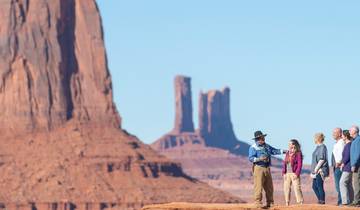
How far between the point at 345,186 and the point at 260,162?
6.53 ft

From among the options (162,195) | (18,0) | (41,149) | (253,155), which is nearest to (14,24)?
(18,0)

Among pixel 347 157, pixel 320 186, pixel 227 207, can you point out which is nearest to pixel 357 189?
pixel 347 157

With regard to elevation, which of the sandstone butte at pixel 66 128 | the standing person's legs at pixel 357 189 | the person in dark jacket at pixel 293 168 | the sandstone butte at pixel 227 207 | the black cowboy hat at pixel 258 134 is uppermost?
the sandstone butte at pixel 66 128

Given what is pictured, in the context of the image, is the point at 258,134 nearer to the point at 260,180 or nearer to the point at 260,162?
the point at 260,162

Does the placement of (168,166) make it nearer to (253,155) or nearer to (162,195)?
(162,195)

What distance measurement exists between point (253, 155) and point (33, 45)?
489ft

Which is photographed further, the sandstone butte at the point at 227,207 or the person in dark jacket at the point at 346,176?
the person in dark jacket at the point at 346,176

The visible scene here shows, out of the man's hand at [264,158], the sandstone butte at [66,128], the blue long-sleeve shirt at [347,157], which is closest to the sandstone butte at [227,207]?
the man's hand at [264,158]

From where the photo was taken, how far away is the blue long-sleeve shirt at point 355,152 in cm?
3142

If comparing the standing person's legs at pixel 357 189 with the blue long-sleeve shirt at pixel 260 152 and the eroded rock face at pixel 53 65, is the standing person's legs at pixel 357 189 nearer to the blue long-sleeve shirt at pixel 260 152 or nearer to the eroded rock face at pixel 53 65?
the blue long-sleeve shirt at pixel 260 152

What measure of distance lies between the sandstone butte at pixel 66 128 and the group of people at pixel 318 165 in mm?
126643

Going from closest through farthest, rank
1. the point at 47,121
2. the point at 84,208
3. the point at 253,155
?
the point at 253,155 < the point at 84,208 < the point at 47,121

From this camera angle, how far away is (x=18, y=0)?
18050 centimetres

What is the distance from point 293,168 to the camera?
109 feet
